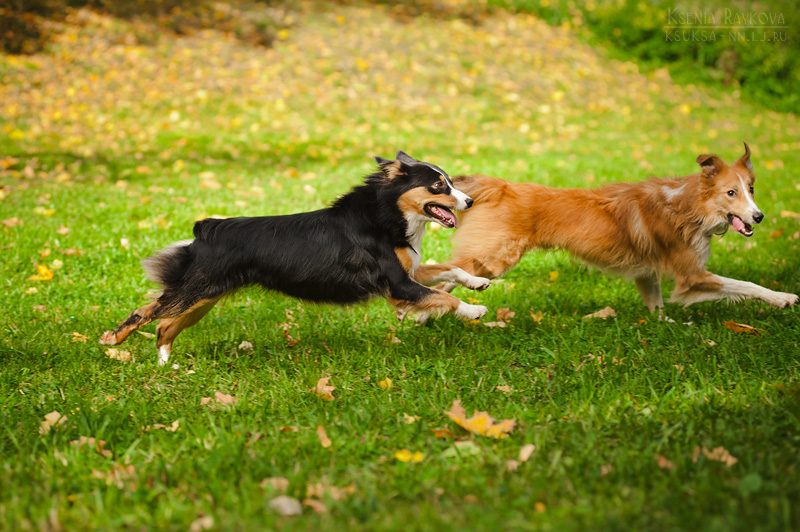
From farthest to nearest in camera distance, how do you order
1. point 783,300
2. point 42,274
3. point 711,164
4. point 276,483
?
point 42,274 < point 711,164 < point 783,300 < point 276,483

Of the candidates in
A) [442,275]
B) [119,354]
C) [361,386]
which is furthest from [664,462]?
[119,354]

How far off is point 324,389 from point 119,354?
1.62m

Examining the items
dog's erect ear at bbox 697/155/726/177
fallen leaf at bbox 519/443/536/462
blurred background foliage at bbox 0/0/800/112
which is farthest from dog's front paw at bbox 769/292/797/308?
blurred background foliage at bbox 0/0/800/112

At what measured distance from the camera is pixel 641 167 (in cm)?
1013

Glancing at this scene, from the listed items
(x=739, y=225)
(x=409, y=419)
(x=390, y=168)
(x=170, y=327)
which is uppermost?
(x=390, y=168)

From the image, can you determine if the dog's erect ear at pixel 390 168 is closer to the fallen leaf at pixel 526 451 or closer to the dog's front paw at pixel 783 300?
the fallen leaf at pixel 526 451

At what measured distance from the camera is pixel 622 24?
17.5 m

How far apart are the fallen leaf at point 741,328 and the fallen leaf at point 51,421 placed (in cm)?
426

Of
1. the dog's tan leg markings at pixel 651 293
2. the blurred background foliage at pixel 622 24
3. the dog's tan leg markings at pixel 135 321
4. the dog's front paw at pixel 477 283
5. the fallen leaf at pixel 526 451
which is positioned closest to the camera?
the fallen leaf at pixel 526 451

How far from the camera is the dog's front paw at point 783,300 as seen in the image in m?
4.27

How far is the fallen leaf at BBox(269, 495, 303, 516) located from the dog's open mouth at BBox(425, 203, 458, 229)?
219cm

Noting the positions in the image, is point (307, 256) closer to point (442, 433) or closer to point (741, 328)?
point (442, 433)

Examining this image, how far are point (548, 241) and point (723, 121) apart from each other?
39.4ft

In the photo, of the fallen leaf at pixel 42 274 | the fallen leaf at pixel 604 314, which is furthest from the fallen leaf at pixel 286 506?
the fallen leaf at pixel 42 274
